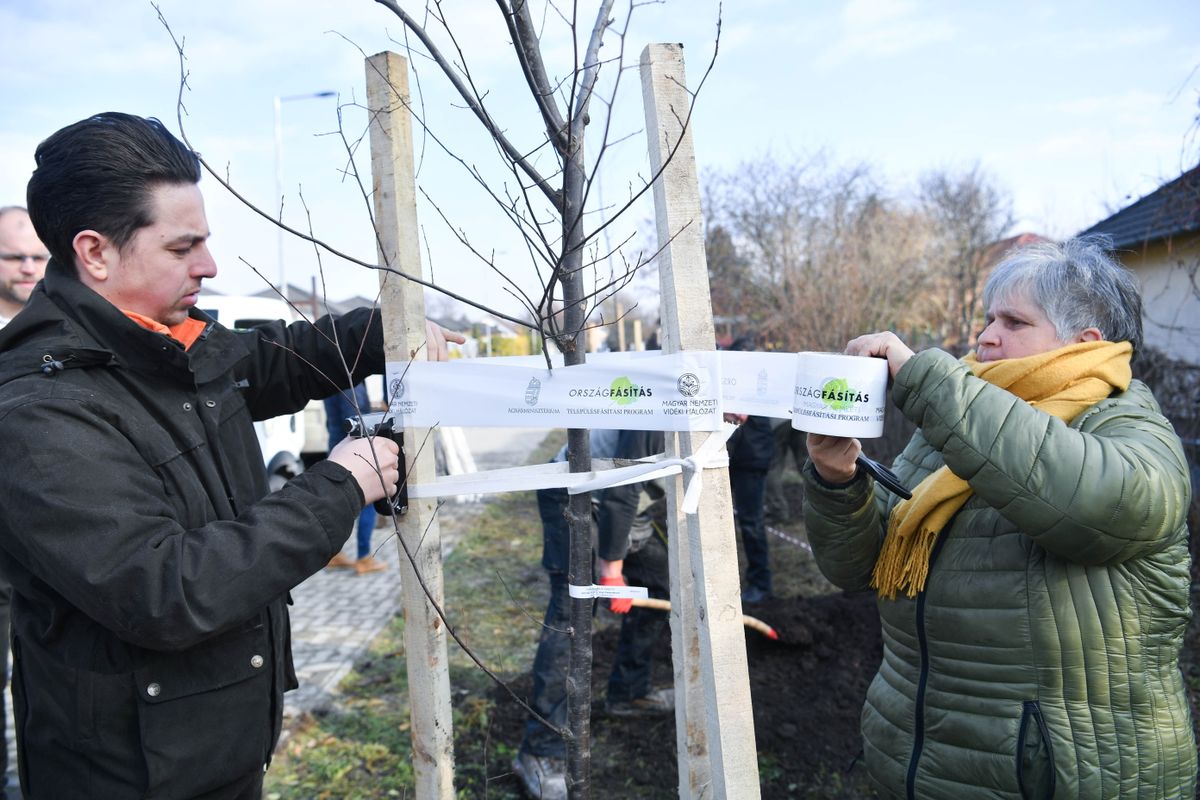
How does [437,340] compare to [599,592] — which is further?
[437,340]

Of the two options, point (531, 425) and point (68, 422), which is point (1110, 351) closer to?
point (531, 425)

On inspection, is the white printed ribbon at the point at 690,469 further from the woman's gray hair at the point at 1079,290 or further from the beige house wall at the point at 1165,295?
the beige house wall at the point at 1165,295

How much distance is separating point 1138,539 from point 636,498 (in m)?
→ 2.39

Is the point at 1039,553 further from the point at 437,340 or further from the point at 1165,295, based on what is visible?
the point at 1165,295

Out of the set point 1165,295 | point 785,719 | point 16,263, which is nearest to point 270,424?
point 16,263

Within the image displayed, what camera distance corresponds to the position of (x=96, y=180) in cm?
166

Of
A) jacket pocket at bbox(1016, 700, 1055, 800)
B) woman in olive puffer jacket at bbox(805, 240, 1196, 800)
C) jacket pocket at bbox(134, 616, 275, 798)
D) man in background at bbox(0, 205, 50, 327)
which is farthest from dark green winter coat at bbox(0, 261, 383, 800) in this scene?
man in background at bbox(0, 205, 50, 327)

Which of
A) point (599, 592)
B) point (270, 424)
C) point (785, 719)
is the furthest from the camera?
point (270, 424)

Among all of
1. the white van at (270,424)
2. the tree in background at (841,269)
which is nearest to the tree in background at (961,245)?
the tree in background at (841,269)

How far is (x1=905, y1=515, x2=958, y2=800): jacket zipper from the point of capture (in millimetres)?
1929

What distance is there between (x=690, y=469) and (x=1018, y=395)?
771mm

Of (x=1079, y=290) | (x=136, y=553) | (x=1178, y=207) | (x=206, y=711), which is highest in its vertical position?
(x=1178, y=207)

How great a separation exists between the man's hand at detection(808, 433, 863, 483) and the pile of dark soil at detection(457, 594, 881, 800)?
1744 mm

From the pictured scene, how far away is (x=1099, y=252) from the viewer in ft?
6.16
